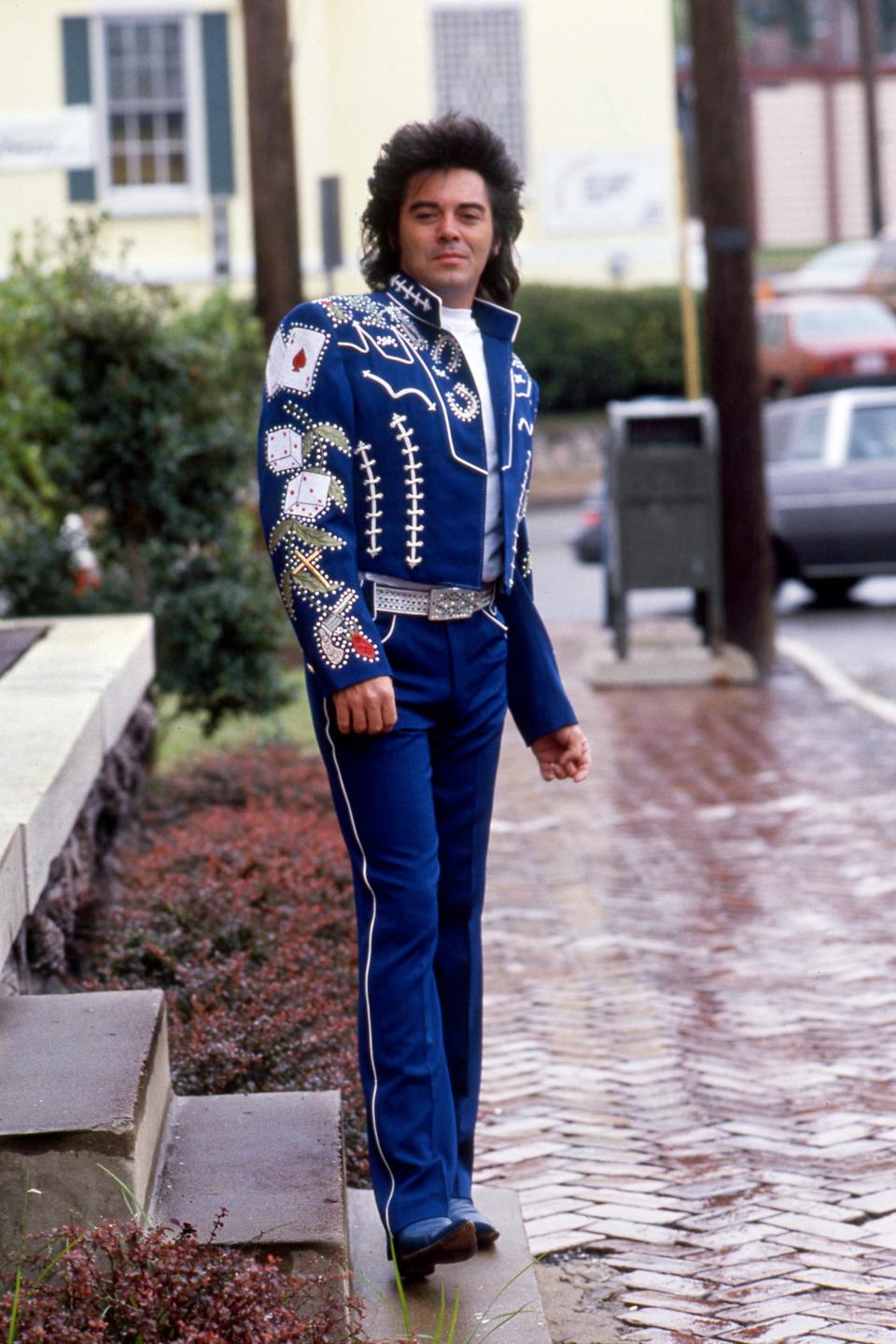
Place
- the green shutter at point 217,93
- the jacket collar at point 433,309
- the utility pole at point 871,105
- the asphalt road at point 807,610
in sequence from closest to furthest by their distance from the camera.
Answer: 1. the jacket collar at point 433,309
2. the asphalt road at point 807,610
3. the green shutter at point 217,93
4. the utility pole at point 871,105

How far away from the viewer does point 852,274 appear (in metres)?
35.6

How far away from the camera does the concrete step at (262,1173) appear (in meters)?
3.40

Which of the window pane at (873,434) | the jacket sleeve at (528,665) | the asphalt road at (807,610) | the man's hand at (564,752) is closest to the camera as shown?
the jacket sleeve at (528,665)

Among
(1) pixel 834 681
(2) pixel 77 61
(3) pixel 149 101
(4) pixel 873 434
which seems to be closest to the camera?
(1) pixel 834 681

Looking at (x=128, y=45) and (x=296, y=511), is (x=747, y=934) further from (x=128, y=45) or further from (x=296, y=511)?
(x=128, y=45)

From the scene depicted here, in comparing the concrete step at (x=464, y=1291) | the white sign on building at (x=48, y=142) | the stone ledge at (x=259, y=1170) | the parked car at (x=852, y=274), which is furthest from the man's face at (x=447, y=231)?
the parked car at (x=852, y=274)

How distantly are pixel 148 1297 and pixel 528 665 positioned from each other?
1440 mm

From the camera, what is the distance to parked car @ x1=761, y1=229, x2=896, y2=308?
110ft

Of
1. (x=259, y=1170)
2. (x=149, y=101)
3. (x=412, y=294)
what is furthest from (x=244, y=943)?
(x=149, y=101)

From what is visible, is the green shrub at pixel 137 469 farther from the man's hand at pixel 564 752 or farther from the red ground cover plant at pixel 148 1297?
the red ground cover plant at pixel 148 1297

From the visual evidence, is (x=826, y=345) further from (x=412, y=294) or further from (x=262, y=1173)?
(x=262, y=1173)

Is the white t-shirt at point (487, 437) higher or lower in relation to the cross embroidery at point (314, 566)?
higher

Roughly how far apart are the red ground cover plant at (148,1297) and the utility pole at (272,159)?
9838mm

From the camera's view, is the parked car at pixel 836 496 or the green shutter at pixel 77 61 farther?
the green shutter at pixel 77 61
